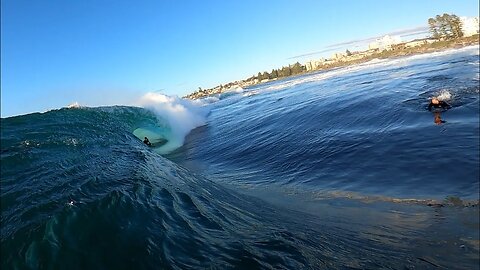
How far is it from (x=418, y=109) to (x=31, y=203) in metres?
15.9

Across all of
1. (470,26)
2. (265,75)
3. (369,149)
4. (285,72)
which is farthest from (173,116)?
(265,75)

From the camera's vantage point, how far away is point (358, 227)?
6551 mm

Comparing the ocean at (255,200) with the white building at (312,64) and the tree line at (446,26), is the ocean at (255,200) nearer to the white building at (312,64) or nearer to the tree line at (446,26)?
the tree line at (446,26)

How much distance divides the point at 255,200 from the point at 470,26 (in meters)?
101

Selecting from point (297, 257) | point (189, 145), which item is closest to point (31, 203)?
point (297, 257)

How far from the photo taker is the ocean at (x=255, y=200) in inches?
176

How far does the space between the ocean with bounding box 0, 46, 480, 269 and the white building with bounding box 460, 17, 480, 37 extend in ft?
278

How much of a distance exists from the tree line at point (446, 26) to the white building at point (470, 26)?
0.94m

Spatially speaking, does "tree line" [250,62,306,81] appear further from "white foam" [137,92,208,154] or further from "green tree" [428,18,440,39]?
"white foam" [137,92,208,154]

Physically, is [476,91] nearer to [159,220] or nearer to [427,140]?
[427,140]

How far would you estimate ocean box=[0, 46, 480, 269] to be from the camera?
448 centimetres

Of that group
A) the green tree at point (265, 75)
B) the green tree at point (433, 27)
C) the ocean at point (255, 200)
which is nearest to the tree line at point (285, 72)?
the green tree at point (265, 75)

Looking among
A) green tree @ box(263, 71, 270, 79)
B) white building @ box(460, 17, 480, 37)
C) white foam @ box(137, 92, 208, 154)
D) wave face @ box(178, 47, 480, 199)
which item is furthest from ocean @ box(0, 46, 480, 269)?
green tree @ box(263, 71, 270, 79)

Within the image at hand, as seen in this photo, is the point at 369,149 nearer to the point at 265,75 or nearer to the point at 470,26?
the point at 470,26
